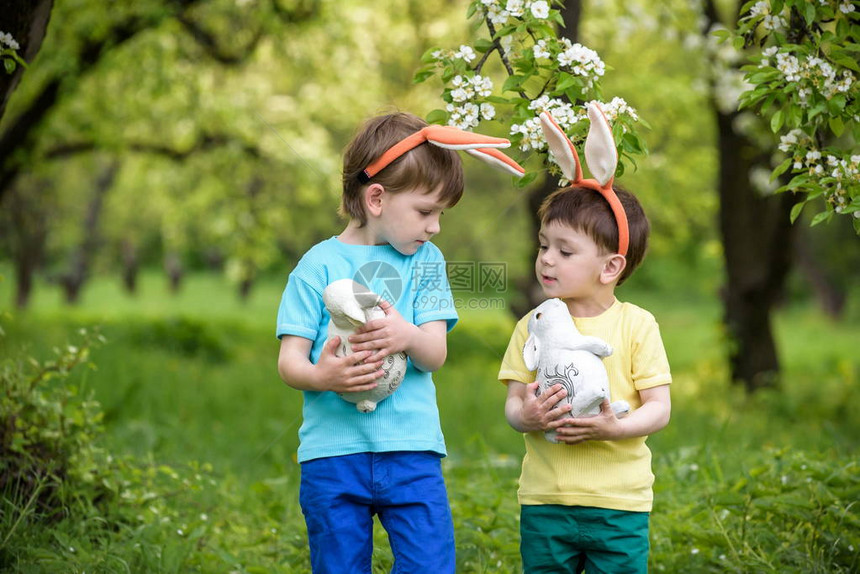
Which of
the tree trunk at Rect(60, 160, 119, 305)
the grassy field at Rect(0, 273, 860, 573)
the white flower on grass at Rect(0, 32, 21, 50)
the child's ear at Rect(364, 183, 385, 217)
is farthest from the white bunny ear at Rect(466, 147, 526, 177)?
the tree trunk at Rect(60, 160, 119, 305)

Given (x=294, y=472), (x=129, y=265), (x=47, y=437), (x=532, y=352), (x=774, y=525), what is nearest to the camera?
(x=532, y=352)

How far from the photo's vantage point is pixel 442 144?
2355mm

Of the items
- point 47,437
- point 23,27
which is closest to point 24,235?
point 47,437

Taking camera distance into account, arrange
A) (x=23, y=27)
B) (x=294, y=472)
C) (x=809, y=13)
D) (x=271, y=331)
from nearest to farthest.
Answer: (x=809, y=13) → (x=23, y=27) → (x=294, y=472) → (x=271, y=331)

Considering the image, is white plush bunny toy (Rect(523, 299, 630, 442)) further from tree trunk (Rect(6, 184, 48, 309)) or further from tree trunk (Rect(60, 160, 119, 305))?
tree trunk (Rect(60, 160, 119, 305))

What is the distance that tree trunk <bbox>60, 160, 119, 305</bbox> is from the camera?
72.3 ft

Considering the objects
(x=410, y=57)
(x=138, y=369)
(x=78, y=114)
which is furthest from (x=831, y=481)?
(x=410, y=57)

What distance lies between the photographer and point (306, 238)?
18.0m

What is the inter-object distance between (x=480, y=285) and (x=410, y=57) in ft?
39.3

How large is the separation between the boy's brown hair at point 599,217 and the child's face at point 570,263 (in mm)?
20

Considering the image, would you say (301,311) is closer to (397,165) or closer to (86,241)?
(397,165)

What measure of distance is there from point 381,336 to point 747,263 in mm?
6955

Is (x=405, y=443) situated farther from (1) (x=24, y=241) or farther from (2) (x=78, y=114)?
(1) (x=24, y=241)

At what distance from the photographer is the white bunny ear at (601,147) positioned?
2344 mm
